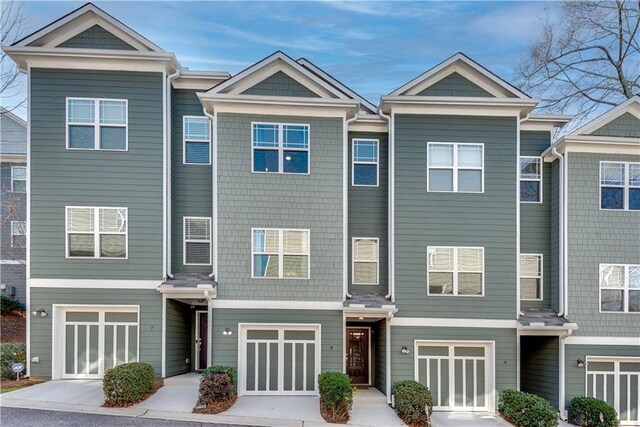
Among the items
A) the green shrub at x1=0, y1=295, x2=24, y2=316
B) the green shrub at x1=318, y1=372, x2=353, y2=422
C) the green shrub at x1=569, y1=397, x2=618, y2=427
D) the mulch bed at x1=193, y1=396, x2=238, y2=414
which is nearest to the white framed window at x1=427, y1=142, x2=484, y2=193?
the green shrub at x1=318, y1=372, x2=353, y2=422

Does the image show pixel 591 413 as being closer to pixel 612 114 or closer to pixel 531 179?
pixel 531 179

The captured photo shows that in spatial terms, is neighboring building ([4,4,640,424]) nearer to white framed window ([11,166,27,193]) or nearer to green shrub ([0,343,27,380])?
green shrub ([0,343,27,380])

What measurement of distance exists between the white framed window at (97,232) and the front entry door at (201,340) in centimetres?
321

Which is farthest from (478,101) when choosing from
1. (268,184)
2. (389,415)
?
(389,415)

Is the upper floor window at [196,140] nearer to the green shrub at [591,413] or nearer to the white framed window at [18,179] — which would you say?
the white framed window at [18,179]

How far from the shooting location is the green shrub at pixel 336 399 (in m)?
9.56

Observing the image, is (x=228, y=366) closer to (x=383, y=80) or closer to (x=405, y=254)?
(x=405, y=254)

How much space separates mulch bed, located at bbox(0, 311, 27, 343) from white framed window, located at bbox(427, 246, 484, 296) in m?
15.3

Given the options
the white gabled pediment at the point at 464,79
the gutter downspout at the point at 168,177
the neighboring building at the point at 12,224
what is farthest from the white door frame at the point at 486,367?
the neighboring building at the point at 12,224

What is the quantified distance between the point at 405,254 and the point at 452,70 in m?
5.57

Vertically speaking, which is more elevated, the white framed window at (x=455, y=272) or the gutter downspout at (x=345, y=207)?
the gutter downspout at (x=345, y=207)

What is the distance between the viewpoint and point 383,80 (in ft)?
65.2

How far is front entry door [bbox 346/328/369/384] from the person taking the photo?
1309 centimetres

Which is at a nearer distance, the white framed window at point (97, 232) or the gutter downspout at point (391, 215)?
the white framed window at point (97, 232)
